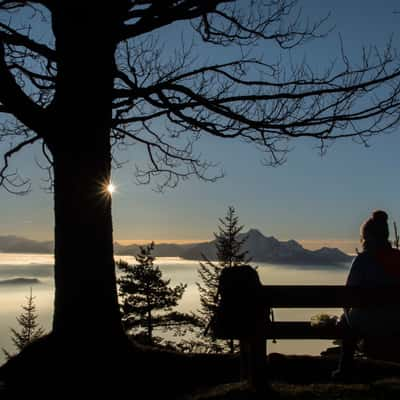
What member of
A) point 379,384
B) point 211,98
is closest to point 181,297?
point 211,98

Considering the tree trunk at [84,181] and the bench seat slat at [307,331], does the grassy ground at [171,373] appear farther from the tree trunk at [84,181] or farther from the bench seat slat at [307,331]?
the bench seat slat at [307,331]

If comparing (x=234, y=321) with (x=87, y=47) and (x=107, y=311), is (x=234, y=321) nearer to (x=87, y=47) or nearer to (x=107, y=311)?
(x=107, y=311)

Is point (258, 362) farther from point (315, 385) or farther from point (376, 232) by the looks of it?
point (376, 232)

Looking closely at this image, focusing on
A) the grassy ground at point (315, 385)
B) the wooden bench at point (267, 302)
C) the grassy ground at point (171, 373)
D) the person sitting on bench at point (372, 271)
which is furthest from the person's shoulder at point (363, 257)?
the grassy ground at point (171, 373)

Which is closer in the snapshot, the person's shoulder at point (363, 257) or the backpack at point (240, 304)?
the backpack at point (240, 304)

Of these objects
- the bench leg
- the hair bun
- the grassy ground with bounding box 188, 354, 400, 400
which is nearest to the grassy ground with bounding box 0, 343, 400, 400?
the grassy ground with bounding box 188, 354, 400, 400

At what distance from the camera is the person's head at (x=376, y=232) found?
7.20 metres

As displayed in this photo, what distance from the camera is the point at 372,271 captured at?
7.12 meters

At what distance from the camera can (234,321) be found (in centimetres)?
664

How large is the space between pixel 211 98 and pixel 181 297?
92.1ft

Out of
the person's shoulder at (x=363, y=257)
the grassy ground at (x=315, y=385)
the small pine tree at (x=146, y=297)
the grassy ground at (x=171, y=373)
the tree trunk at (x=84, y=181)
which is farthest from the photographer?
the small pine tree at (x=146, y=297)

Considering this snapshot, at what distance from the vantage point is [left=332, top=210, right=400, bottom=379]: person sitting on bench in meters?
6.93

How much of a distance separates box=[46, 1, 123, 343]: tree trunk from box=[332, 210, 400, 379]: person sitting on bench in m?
4.08

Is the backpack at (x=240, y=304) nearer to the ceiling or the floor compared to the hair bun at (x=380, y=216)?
nearer to the floor
